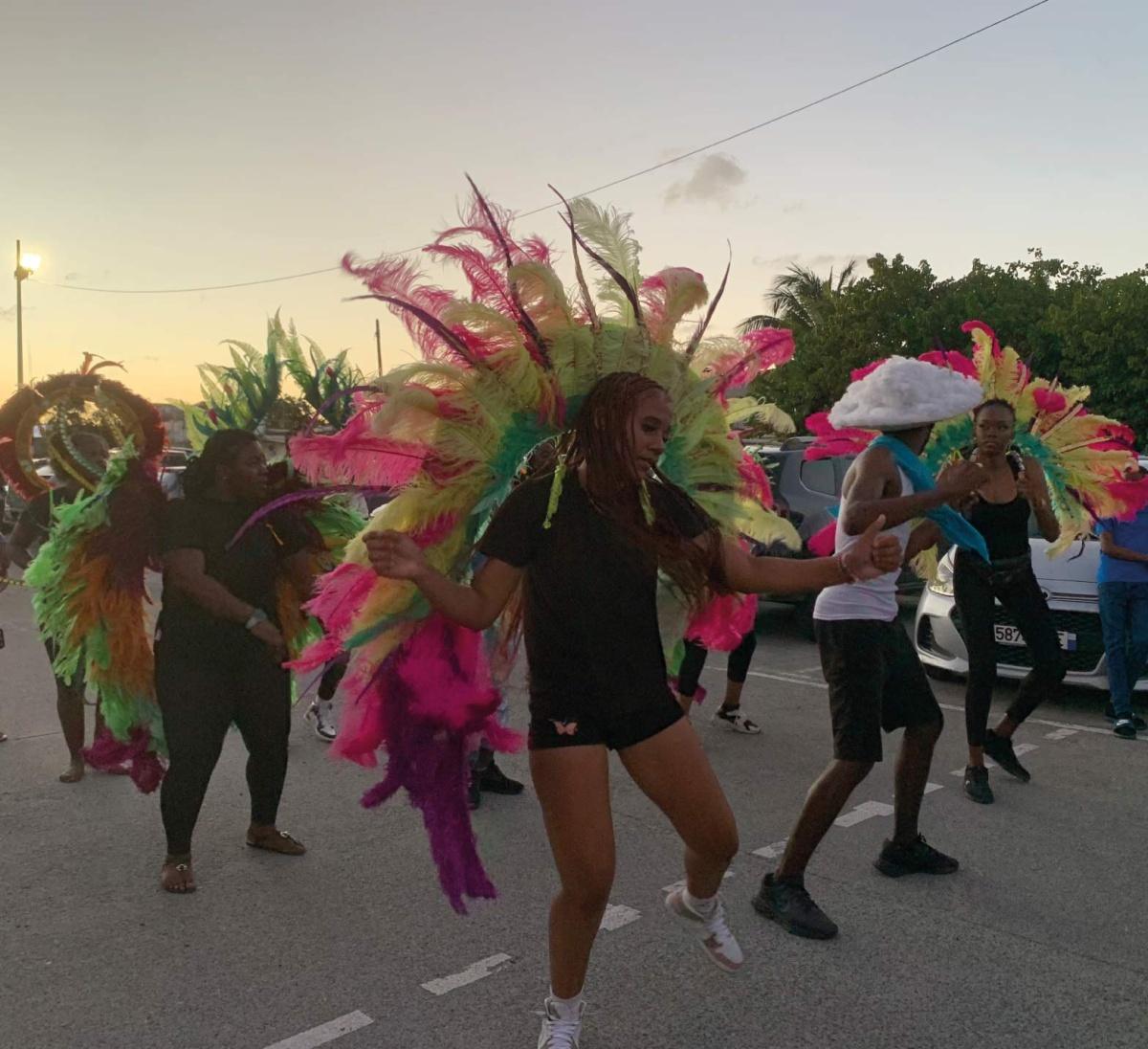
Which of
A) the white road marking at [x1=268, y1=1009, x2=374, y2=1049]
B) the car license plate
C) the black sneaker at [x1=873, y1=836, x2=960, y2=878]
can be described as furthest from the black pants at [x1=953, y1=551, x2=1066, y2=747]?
the white road marking at [x1=268, y1=1009, x2=374, y2=1049]

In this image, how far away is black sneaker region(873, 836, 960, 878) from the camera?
170 inches

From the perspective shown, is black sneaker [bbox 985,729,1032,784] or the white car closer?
black sneaker [bbox 985,729,1032,784]

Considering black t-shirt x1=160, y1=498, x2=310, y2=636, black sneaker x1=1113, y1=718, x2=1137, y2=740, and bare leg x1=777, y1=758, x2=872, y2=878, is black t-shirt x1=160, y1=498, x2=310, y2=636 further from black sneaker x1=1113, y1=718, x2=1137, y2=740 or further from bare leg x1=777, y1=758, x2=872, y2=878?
black sneaker x1=1113, y1=718, x2=1137, y2=740

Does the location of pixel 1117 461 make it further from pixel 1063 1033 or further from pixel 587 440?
pixel 587 440

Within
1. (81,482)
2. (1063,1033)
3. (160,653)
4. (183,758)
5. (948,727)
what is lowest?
(948,727)

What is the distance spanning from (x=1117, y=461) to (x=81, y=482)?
517 cm

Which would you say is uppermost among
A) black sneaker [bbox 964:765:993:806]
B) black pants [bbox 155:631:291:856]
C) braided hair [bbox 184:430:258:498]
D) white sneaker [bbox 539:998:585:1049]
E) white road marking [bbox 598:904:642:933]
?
braided hair [bbox 184:430:258:498]

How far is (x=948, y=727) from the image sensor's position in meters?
6.87

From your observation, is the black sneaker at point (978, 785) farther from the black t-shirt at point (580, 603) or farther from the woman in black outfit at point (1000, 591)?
the black t-shirt at point (580, 603)

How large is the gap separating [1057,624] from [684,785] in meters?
5.21

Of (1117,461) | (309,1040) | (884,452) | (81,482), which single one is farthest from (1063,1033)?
(81,482)

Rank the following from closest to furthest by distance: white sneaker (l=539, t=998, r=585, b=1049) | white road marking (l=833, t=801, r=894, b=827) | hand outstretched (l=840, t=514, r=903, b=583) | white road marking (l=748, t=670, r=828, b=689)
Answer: white sneaker (l=539, t=998, r=585, b=1049), hand outstretched (l=840, t=514, r=903, b=583), white road marking (l=833, t=801, r=894, b=827), white road marking (l=748, t=670, r=828, b=689)

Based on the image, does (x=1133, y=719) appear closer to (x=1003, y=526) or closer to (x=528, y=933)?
(x=1003, y=526)

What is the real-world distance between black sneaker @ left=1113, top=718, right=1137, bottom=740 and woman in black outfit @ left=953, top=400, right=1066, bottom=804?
1.27 meters
